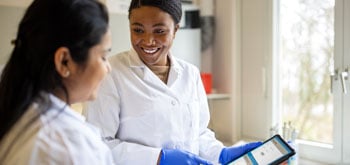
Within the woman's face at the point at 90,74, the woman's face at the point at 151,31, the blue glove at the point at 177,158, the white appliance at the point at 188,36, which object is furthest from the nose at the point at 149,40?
the white appliance at the point at 188,36

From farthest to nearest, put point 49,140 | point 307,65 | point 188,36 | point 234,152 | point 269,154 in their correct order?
1. point 188,36
2. point 307,65
3. point 234,152
4. point 269,154
5. point 49,140

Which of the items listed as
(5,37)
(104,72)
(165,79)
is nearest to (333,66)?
(165,79)

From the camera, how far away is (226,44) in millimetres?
1975

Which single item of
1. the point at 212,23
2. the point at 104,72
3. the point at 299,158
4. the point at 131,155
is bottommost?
the point at 299,158

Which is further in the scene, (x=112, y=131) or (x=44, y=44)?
(x=112, y=131)

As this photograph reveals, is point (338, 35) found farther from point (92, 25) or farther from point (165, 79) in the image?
point (92, 25)

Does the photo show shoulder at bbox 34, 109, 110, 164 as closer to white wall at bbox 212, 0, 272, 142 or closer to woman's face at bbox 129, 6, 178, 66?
woman's face at bbox 129, 6, 178, 66

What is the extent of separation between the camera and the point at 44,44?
0.65 m

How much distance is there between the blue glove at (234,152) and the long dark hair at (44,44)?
773 millimetres

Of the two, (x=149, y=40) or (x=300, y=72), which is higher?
(x=149, y=40)

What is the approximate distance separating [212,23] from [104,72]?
4.43ft

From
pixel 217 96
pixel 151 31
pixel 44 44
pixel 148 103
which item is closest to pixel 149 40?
pixel 151 31

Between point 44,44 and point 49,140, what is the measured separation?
0.17 metres

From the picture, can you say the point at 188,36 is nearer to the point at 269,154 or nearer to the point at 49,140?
the point at 269,154
